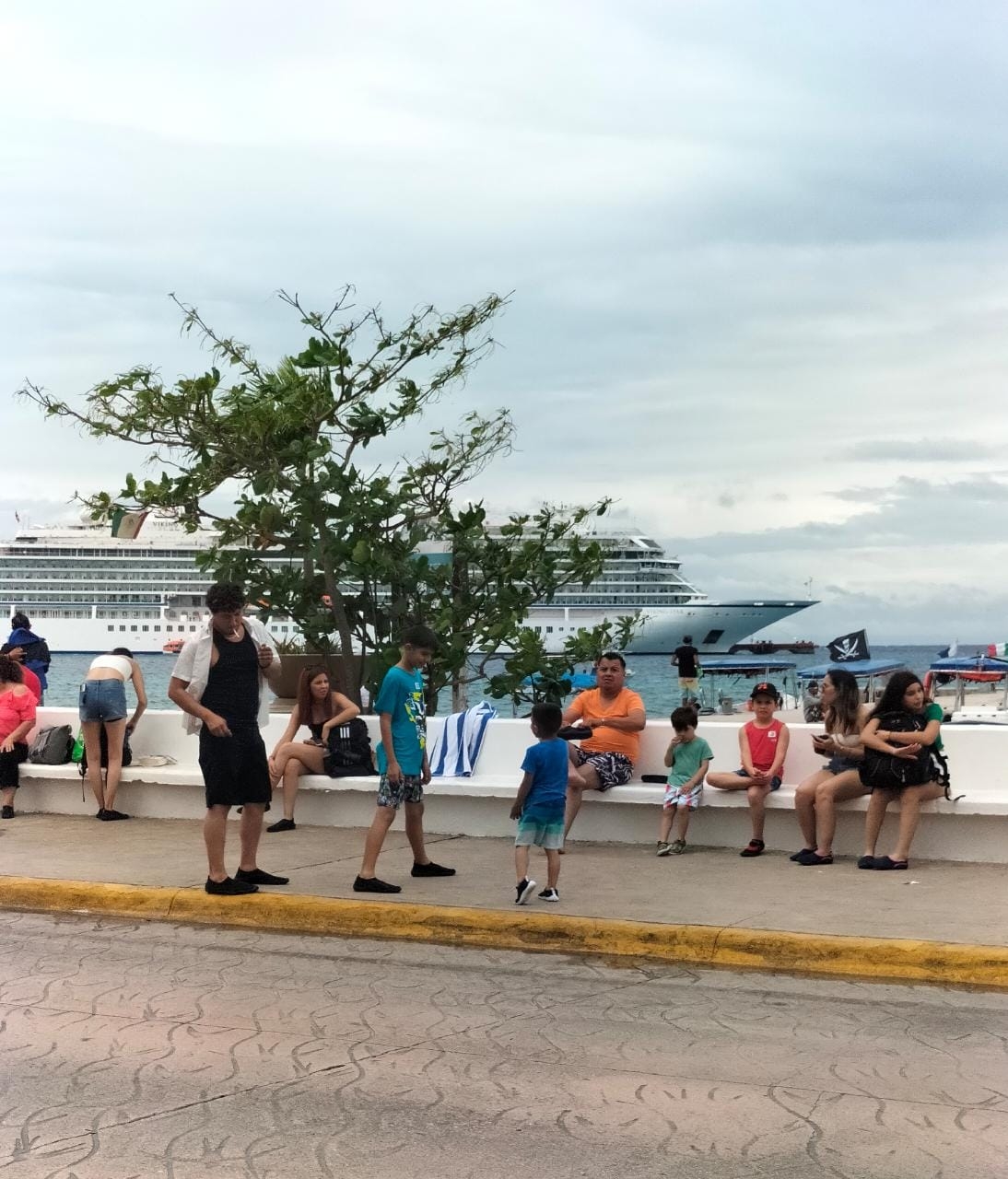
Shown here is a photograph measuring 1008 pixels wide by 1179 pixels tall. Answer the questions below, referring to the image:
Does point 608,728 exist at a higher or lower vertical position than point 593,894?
higher

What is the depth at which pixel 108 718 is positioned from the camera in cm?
1175

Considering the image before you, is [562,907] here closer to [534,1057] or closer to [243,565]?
[534,1057]

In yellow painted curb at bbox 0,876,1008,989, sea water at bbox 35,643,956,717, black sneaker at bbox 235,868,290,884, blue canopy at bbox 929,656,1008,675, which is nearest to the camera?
yellow painted curb at bbox 0,876,1008,989

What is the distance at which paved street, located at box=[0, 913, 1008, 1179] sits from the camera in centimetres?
427

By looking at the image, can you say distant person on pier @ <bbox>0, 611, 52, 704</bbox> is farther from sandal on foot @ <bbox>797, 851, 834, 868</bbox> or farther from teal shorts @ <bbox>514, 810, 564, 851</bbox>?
sandal on foot @ <bbox>797, 851, 834, 868</bbox>

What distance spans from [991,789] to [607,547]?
28.1 feet

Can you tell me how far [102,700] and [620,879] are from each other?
A: 487 cm

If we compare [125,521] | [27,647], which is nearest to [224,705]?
[27,647]

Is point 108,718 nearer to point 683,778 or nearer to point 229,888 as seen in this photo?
point 229,888

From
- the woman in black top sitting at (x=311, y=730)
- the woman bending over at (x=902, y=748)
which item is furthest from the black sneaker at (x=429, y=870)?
the woman bending over at (x=902, y=748)

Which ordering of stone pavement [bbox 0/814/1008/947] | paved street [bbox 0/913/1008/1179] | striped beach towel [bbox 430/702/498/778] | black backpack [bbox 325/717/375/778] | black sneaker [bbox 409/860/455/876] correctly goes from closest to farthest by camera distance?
paved street [bbox 0/913/1008/1179] → stone pavement [bbox 0/814/1008/947] → black sneaker [bbox 409/860/455/876] → striped beach towel [bbox 430/702/498/778] → black backpack [bbox 325/717/375/778]

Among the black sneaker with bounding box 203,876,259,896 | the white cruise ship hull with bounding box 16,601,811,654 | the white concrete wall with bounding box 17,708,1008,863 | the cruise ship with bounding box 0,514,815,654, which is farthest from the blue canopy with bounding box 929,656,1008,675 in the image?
the cruise ship with bounding box 0,514,815,654

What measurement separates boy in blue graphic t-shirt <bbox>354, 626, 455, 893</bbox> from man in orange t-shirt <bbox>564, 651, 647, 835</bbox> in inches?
70.3

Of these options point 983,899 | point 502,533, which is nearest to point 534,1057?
point 983,899
